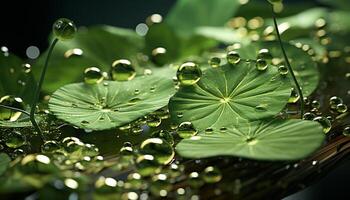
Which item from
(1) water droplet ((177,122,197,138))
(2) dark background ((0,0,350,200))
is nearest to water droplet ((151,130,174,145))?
(1) water droplet ((177,122,197,138))

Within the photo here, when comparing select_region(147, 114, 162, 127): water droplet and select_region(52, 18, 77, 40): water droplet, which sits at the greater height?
select_region(52, 18, 77, 40): water droplet

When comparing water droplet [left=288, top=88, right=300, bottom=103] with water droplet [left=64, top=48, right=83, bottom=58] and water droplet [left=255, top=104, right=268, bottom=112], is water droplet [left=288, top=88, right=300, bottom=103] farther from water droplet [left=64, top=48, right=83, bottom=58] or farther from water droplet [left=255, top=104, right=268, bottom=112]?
water droplet [left=64, top=48, right=83, bottom=58]

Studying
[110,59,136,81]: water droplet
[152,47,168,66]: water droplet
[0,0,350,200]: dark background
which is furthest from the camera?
[0,0,350,200]: dark background

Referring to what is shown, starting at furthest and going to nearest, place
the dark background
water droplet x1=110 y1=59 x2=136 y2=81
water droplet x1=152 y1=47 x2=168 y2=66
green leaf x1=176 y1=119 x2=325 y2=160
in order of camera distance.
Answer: the dark background → water droplet x1=152 y1=47 x2=168 y2=66 → water droplet x1=110 y1=59 x2=136 y2=81 → green leaf x1=176 y1=119 x2=325 y2=160

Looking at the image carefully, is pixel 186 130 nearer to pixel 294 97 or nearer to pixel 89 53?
pixel 294 97

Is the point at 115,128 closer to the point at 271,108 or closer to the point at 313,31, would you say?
the point at 271,108

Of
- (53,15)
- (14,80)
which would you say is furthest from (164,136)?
(53,15)

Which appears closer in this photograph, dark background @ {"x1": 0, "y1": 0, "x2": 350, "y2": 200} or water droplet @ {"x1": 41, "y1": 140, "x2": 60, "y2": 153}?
water droplet @ {"x1": 41, "y1": 140, "x2": 60, "y2": 153}
